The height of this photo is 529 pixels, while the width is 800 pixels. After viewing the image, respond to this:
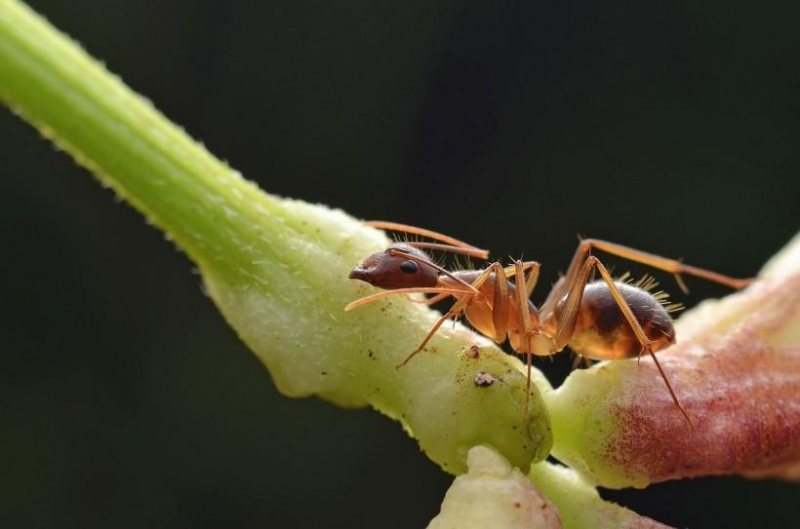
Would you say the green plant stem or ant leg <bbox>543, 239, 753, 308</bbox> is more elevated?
ant leg <bbox>543, 239, 753, 308</bbox>

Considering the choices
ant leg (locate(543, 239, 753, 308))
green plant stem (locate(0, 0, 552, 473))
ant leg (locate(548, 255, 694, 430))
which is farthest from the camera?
ant leg (locate(543, 239, 753, 308))

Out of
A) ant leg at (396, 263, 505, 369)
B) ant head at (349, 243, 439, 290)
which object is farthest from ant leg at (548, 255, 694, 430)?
ant head at (349, 243, 439, 290)

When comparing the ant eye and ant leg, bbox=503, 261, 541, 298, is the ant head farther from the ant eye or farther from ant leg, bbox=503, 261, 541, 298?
ant leg, bbox=503, 261, 541, 298

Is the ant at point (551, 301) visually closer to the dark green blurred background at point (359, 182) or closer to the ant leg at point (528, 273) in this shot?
the ant leg at point (528, 273)

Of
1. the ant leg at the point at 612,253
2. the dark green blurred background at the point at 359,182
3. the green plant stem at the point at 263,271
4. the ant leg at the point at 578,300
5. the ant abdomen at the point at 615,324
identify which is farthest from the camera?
the dark green blurred background at the point at 359,182

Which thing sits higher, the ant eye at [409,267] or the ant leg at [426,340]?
the ant eye at [409,267]

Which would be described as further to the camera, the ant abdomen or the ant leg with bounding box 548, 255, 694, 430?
the ant leg with bounding box 548, 255, 694, 430

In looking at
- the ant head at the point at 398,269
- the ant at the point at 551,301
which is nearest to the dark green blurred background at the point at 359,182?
the ant at the point at 551,301

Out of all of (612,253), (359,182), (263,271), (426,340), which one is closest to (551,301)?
(612,253)
